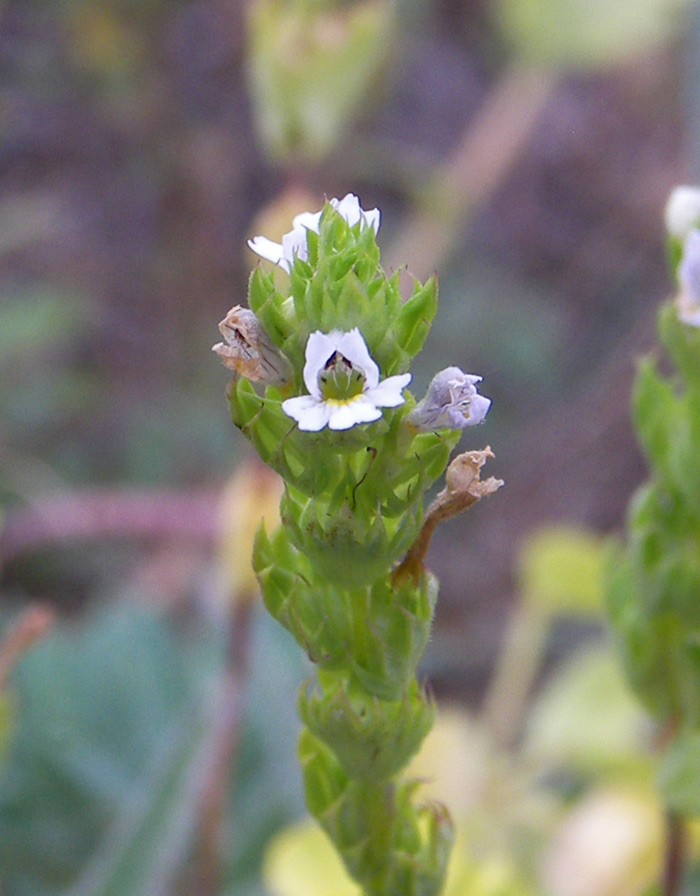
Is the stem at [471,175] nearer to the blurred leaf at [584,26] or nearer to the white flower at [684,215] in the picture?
the blurred leaf at [584,26]

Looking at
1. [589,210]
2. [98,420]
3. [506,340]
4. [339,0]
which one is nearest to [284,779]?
[339,0]

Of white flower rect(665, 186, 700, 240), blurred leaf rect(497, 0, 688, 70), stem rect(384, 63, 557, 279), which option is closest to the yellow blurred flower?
white flower rect(665, 186, 700, 240)

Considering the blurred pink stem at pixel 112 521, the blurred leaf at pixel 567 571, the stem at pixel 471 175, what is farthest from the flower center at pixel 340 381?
the stem at pixel 471 175

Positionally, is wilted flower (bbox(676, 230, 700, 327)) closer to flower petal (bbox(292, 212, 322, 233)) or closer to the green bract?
the green bract

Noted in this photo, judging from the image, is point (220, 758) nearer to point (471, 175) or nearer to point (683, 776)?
point (683, 776)

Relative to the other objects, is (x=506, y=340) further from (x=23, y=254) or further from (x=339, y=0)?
(x=339, y=0)

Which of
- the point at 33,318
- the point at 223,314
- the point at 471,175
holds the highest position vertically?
the point at 223,314

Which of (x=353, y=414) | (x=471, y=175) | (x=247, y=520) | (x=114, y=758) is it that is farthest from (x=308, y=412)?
(x=471, y=175)
